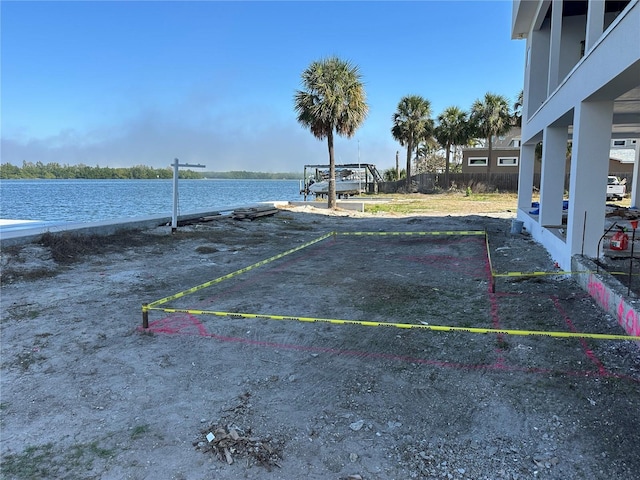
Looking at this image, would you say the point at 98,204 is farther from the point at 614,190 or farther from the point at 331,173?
the point at 614,190

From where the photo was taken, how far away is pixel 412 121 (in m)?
45.4

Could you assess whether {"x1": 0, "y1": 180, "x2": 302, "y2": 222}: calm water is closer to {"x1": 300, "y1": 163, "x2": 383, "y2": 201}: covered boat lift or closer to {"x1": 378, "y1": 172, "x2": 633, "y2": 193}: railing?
{"x1": 300, "y1": 163, "x2": 383, "y2": 201}: covered boat lift

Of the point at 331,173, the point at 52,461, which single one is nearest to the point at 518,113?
the point at 331,173

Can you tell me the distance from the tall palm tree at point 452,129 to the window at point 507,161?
4.09 m

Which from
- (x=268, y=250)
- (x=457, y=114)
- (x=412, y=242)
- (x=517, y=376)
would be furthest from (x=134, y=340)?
(x=457, y=114)

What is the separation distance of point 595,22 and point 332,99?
1759cm

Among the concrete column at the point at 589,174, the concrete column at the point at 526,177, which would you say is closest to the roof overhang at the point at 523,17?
the concrete column at the point at 526,177

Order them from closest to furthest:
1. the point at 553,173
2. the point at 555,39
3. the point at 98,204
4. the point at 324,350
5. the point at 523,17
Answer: the point at 324,350, the point at 555,39, the point at 553,173, the point at 523,17, the point at 98,204

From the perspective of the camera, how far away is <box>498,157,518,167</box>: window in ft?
148

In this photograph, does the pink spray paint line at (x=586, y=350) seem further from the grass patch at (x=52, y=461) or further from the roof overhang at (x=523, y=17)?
the roof overhang at (x=523, y=17)

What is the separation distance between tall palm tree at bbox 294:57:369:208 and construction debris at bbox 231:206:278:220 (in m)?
5.74

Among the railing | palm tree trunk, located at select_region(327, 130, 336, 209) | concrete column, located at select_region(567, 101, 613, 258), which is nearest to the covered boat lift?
the railing

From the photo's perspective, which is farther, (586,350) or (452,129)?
(452,129)

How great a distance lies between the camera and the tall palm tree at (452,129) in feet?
147
